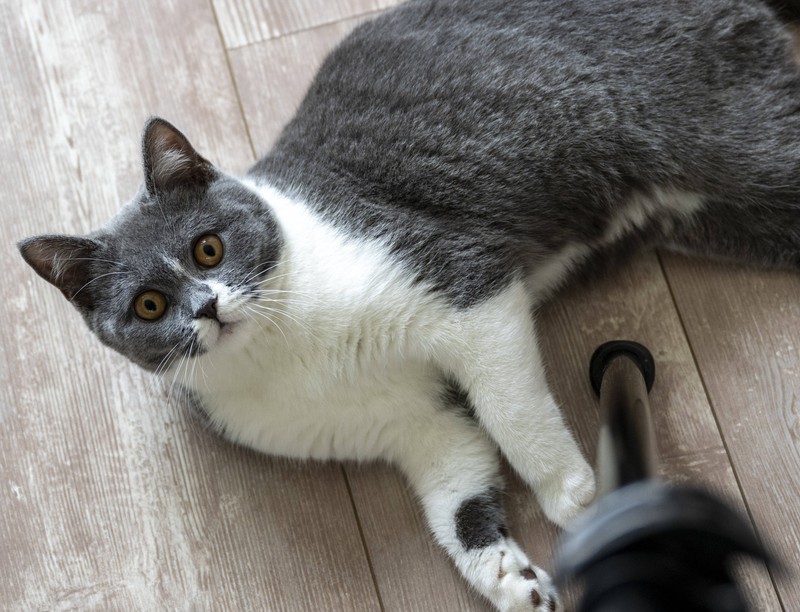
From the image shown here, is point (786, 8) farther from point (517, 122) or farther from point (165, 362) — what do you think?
point (165, 362)

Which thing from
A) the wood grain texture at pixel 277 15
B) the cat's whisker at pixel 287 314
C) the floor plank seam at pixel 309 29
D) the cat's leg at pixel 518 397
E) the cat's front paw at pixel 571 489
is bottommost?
the cat's front paw at pixel 571 489

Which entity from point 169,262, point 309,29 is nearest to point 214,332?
point 169,262

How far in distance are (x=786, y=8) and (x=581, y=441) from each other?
42.4 inches

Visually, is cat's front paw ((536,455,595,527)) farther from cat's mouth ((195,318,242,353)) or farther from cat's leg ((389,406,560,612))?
cat's mouth ((195,318,242,353))

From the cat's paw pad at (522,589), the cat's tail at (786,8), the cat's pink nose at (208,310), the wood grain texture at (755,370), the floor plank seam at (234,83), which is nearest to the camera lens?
the cat's pink nose at (208,310)

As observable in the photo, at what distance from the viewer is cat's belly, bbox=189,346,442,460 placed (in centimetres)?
150

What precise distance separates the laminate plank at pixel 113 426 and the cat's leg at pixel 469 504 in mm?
180

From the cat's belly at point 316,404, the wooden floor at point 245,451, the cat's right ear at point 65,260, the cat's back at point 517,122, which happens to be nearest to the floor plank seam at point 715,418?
the wooden floor at point 245,451

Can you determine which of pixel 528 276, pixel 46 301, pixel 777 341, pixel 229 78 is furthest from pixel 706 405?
pixel 46 301

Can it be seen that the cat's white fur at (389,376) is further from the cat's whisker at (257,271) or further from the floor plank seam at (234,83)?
the floor plank seam at (234,83)

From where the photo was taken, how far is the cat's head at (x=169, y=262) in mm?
1361

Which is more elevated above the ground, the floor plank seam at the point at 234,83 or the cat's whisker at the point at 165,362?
the floor plank seam at the point at 234,83

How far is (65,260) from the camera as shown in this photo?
4.52ft

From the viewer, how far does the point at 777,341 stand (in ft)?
5.43
